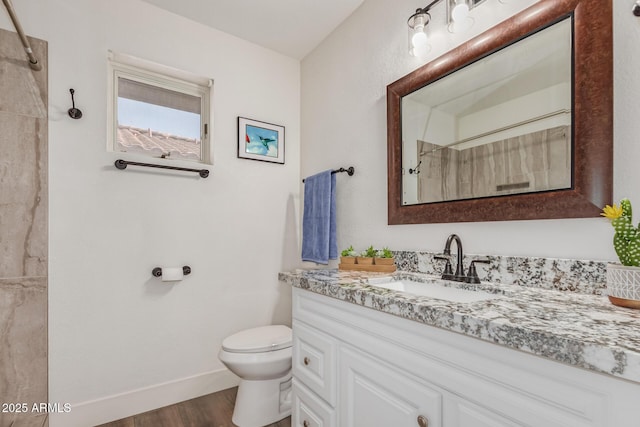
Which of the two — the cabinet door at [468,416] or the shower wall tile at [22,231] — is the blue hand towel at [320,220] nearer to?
→ the cabinet door at [468,416]

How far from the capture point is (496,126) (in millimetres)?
1261

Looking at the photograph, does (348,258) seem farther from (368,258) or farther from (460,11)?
(460,11)

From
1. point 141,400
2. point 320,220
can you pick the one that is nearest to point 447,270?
point 320,220

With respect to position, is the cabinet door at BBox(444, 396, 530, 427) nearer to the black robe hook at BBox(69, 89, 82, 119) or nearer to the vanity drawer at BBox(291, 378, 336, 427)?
the vanity drawer at BBox(291, 378, 336, 427)

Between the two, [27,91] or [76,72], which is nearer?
[27,91]

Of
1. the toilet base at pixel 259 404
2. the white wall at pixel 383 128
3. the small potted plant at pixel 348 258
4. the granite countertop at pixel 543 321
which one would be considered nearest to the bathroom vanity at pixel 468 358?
the granite countertop at pixel 543 321

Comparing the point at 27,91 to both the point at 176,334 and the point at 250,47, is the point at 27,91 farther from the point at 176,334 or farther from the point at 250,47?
the point at 176,334

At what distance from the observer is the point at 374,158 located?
1.83m

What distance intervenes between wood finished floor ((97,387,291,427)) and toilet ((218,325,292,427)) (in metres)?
0.07

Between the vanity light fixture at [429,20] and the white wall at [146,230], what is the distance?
125 cm

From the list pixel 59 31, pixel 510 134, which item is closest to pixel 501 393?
pixel 510 134

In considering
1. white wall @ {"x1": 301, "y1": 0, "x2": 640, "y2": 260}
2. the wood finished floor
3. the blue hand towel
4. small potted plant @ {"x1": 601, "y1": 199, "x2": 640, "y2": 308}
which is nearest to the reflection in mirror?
white wall @ {"x1": 301, "y1": 0, "x2": 640, "y2": 260}

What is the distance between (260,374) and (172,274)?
78cm

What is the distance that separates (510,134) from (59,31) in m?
2.29
